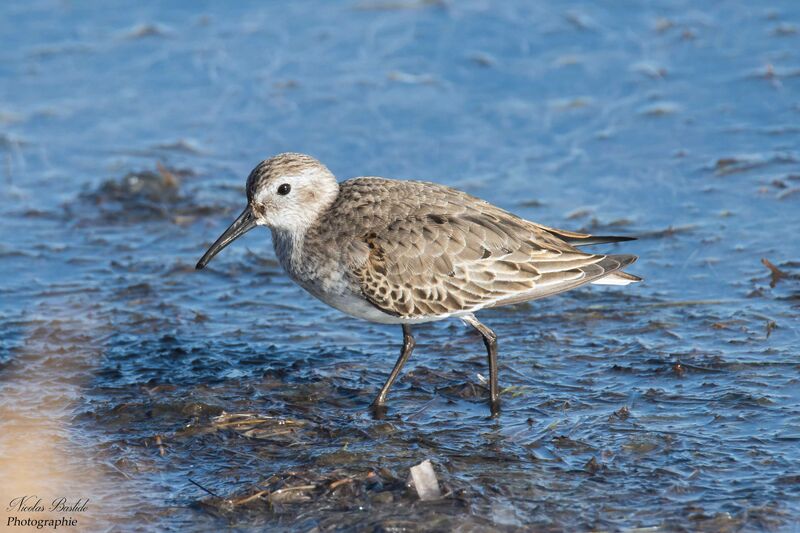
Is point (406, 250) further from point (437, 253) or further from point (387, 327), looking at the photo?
point (387, 327)

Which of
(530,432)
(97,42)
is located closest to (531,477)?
(530,432)

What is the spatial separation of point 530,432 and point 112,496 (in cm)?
289

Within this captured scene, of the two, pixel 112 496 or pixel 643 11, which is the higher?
pixel 643 11

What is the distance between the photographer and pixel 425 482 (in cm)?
706

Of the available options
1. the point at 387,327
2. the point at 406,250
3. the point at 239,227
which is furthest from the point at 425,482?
the point at 387,327

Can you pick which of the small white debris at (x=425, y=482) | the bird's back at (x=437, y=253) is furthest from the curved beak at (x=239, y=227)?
the small white debris at (x=425, y=482)

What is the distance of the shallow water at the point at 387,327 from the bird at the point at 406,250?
0.77 metres

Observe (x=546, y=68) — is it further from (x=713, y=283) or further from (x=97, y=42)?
(x=97, y=42)

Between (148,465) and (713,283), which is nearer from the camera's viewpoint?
(148,465)

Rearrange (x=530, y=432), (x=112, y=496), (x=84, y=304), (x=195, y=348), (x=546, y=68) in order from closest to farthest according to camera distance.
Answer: (x=112, y=496) → (x=530, y=432) → (x=195, y=348) → (x=84, y=304) → (x=546, y=68)

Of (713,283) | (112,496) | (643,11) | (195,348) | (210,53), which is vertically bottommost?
(112,496)

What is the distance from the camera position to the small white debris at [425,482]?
702cm

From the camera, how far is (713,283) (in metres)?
10.1

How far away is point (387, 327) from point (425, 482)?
3.07 m
